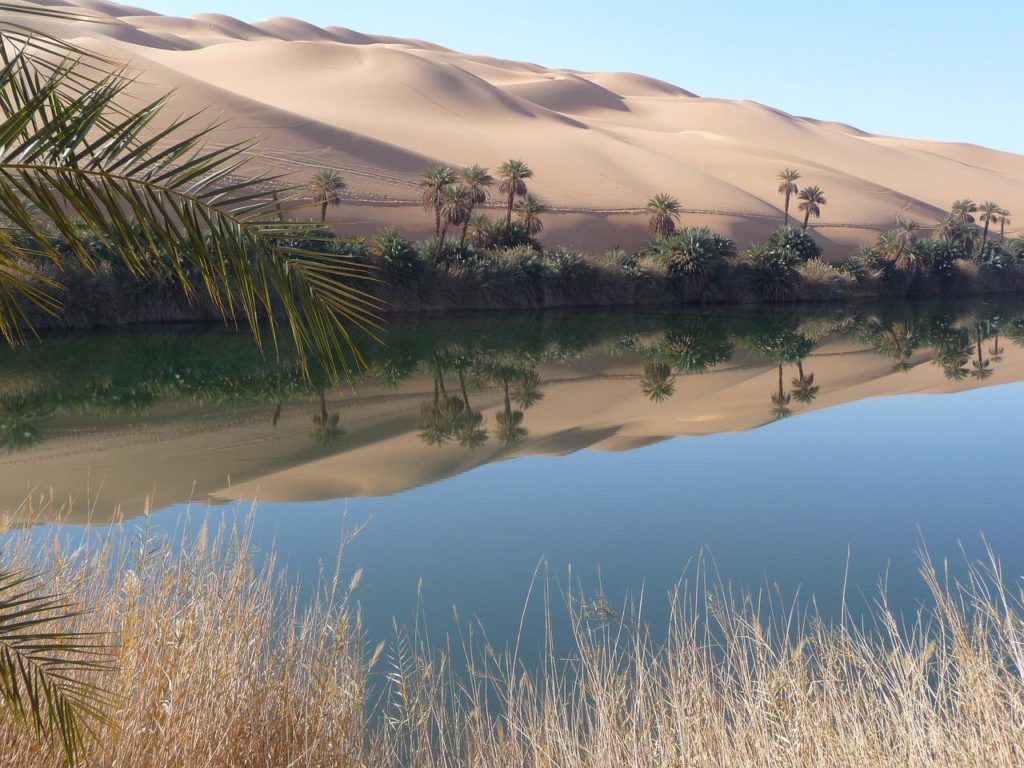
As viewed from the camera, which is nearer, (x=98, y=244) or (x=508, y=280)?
(x=98, y=244)

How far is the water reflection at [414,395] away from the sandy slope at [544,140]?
21.7m

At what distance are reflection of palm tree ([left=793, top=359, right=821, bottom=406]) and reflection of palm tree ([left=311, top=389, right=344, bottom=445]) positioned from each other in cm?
954

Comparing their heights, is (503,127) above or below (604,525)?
above

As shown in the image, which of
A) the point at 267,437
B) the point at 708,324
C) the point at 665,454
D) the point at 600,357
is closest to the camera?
the point at 665,454

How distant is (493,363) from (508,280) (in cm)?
1383

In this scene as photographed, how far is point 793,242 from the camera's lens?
46.2 meters

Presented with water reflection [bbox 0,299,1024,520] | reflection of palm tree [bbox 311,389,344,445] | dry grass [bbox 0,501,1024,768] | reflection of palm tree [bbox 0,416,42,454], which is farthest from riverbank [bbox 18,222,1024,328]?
dry grass [bbox 0,501,1024,768]

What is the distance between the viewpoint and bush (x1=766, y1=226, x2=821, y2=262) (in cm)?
4525

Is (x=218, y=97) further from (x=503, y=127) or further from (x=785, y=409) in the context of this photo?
(x=785, y=409)

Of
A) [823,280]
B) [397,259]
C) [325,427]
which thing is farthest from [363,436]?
[823,280]

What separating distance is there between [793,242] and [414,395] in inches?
1172

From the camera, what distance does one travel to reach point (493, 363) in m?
25.5

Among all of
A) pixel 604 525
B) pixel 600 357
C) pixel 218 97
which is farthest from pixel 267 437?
pixel 218 97

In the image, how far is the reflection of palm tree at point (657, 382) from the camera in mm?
21781
